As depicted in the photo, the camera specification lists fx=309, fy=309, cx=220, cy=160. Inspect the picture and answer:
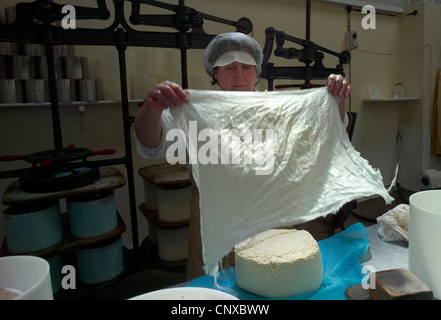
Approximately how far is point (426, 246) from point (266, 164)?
422mm

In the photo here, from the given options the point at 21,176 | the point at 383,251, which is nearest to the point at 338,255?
the point at 383,251

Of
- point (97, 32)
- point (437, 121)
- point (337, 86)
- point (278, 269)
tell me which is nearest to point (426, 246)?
point (278, 269)

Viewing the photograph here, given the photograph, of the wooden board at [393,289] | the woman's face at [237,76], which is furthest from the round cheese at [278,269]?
the woman's face at [237,76]

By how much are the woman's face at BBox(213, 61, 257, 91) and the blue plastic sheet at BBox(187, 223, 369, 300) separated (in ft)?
2.19

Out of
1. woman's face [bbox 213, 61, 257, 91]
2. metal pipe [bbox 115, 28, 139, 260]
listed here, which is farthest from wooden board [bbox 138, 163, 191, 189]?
woman's face [bbox 213, 61, 257, 91]

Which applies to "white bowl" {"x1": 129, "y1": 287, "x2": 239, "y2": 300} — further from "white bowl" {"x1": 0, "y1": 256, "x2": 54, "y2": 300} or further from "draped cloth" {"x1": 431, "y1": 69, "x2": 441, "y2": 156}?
"draped cloth" {"x1": 431, "y1": 69, "x2": 441, "y2": 156}

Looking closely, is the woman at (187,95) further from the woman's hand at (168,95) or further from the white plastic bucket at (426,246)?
the white plastic bucket at (426,246)

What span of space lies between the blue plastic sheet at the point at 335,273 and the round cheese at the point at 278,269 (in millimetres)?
23

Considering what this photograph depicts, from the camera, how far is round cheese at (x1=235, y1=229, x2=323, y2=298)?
797mm

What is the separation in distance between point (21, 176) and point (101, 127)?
0.88 m

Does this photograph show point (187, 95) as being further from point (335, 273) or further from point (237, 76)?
point (335, 273)

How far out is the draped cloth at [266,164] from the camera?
2.24 feet

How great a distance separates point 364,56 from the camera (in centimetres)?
359

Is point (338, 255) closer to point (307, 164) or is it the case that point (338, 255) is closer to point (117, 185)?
point (307, 164)
